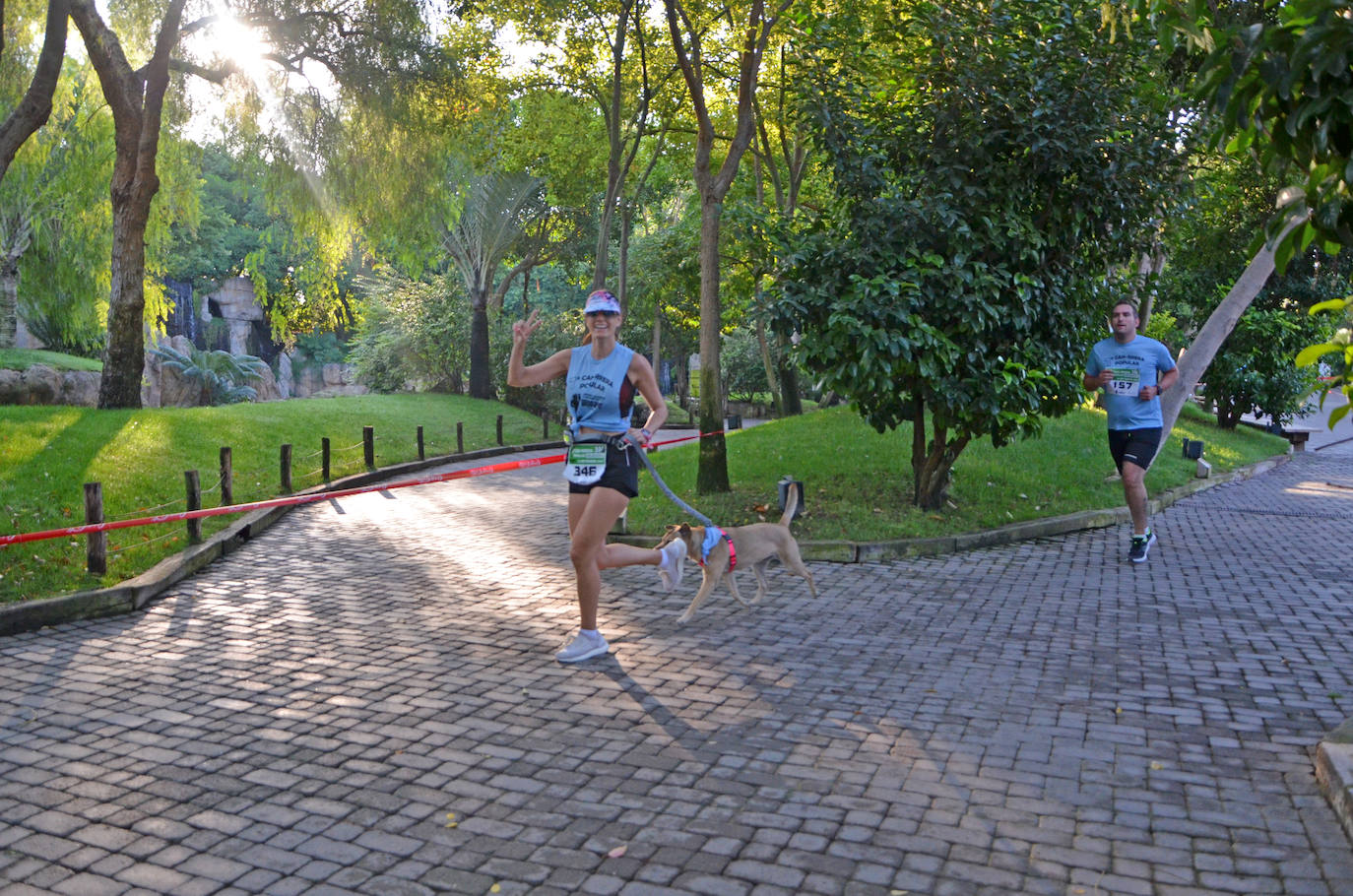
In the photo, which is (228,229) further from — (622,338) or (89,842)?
(89,842)

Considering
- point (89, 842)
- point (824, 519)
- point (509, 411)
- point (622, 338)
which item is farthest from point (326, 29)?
point (622, 338)

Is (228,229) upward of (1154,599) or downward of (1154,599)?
upward

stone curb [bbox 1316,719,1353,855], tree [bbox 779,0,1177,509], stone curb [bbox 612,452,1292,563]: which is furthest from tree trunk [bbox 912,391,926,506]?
stone curb [bbox 1316,719,1353,855]

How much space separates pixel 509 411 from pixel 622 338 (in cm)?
883

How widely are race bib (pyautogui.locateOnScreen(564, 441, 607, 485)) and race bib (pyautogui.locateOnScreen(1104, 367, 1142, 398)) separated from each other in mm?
5802

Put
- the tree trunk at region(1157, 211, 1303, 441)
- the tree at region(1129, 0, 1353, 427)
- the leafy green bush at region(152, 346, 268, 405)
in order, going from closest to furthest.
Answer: the tree at region(1129, 0, 1353, 427)
the tree trunk at region(1157, 211, 1303, 441)
the leafy green bush at region(152, 346, 268, 405)

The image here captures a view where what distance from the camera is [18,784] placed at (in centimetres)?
476

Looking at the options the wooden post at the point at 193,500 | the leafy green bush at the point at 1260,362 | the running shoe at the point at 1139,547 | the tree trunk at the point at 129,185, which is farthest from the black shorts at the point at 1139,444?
the leafy green bush at the point at 1260,362

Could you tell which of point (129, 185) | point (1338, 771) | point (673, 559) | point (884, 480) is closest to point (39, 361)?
point (129, 185)

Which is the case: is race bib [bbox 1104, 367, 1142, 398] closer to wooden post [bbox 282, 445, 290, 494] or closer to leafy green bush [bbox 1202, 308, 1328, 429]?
wooden post [bbox 282, 445, 290, 494]

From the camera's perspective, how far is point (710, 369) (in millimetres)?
13828

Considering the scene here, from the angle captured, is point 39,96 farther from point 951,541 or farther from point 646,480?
point 951,541

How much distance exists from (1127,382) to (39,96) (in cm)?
1539

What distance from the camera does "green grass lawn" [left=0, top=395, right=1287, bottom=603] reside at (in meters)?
10.9
